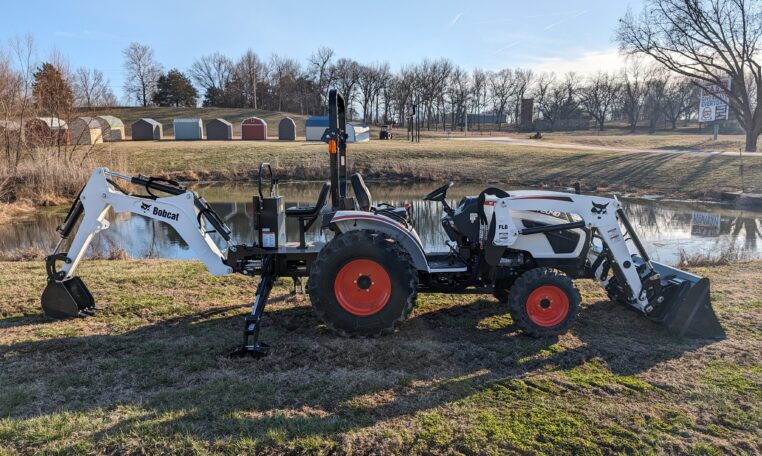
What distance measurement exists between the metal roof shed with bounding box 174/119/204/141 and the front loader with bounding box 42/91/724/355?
156 feet

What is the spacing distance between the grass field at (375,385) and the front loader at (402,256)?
0.30 metres

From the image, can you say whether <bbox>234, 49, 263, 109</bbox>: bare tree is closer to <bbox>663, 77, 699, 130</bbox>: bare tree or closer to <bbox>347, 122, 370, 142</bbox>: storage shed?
<bbox>347, 122, 370, 142</bbox>: storage shed

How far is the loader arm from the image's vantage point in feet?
18.9

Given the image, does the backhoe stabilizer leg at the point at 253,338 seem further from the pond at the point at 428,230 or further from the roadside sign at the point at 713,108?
the roadside sign at the point at 713,108

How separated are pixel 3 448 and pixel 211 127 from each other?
50455 millimetres

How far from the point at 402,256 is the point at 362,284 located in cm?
50

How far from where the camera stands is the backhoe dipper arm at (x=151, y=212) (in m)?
5.75

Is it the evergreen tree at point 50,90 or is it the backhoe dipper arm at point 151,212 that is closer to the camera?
the backhoe dipper arm at point 151,212

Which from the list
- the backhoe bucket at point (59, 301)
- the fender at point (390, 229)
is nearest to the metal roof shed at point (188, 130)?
the backhoe bucket at point (59, 301)

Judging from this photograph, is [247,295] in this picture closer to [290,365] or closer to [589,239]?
[290,365]

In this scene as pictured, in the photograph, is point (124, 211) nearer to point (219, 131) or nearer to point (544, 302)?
A: point (544, 302)

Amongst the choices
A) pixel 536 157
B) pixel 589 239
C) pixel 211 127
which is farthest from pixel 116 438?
pixel 211 127

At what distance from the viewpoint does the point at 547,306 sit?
548 cm

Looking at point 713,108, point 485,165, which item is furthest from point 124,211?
point 713,108
